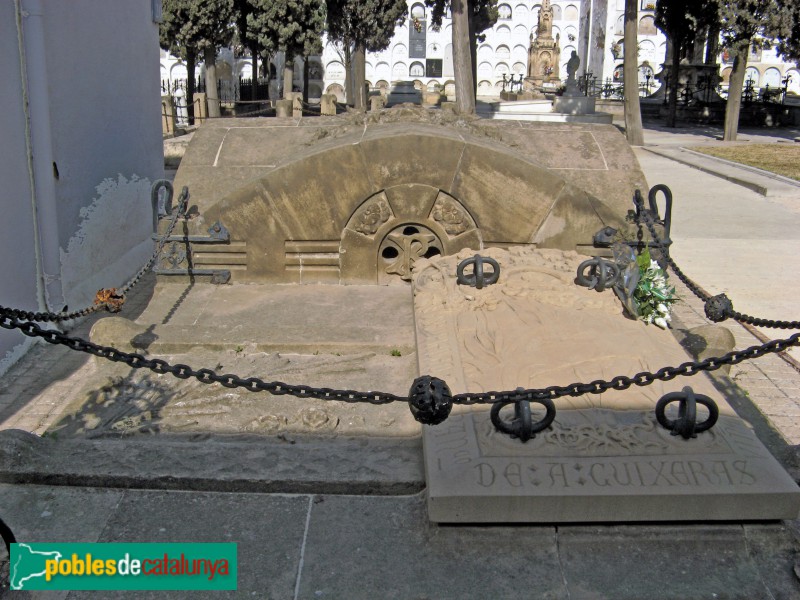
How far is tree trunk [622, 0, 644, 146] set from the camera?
73.0ft

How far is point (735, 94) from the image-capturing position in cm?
2520

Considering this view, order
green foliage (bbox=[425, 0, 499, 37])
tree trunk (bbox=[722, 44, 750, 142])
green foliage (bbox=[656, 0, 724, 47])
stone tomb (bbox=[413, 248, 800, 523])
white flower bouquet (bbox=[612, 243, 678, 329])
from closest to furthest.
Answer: stone tomb (bbox=[413, 248, 800, 523])
white flower bouquet (bbox=[612, 243, 678, 329])
tree trunk (bbox=[722, 44, 750, 142])
green foliage (bbox=[656, 0, 724, 47])
green foliage (bbox=[425, 0, 499, 37])

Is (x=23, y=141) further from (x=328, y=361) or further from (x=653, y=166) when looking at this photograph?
(x=653, y=166)

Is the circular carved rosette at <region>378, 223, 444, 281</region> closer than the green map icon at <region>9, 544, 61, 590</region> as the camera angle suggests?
No

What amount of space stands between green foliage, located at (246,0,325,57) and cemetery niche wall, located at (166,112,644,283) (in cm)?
2232

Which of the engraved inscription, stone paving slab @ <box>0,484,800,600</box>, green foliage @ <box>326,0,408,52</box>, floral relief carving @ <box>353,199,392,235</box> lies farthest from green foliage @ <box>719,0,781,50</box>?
stone paving slab @ <box>0,484,800,600</box>

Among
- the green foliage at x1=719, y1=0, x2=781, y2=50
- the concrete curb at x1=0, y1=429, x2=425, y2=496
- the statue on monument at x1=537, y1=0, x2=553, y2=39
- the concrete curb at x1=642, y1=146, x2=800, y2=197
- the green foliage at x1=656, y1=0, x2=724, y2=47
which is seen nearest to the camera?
the concrete curb at x1=0, y1=429, x2=425, y2=496

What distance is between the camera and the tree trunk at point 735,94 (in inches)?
941

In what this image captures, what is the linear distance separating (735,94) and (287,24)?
1496 centimetres

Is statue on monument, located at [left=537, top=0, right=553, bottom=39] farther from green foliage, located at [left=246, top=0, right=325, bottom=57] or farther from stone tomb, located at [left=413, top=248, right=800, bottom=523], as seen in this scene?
stone tomb, located at [left=413, top=248, right=800, bottom=523]

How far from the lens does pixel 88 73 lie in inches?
304

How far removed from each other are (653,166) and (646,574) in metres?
16.2

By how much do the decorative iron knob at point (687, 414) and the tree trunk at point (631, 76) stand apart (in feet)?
66.0

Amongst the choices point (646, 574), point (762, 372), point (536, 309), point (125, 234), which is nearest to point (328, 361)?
point (536, 309)
